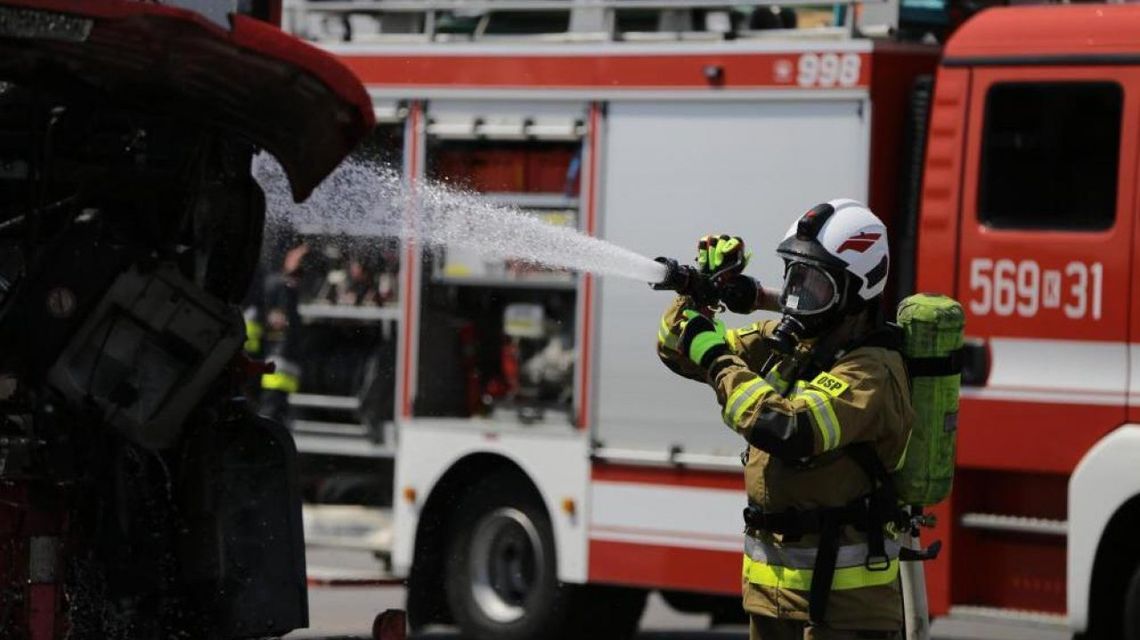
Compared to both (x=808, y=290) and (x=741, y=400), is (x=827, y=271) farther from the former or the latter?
(x=741, y=400)

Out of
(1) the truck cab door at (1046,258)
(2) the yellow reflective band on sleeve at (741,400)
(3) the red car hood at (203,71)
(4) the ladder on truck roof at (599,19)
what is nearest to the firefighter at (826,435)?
(2) the yellow reflective band on sleeve at (741,400)

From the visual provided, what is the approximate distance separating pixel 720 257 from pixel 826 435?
65 centimetres

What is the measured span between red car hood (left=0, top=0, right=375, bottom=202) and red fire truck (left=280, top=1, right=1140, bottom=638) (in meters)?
3.92

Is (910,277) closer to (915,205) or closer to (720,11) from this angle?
(915,205)

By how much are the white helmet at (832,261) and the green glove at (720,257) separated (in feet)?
0.58

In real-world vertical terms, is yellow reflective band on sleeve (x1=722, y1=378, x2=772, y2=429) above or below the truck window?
below

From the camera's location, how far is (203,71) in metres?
5.21

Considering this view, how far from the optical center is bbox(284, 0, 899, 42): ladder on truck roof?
9.55 meters

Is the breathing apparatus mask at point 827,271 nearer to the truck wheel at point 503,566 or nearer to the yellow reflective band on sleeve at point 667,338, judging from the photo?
the yellow reflective band on sleeve at point 667,338

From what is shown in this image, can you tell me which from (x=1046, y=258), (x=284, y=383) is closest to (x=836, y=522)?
(x=1046, y=258)

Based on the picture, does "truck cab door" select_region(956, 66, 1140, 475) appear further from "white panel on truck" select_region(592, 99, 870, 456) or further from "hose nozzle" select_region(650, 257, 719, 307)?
"hose nozzle" select_region(650, 257, 719, 307)

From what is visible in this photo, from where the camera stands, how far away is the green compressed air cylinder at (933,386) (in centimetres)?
593

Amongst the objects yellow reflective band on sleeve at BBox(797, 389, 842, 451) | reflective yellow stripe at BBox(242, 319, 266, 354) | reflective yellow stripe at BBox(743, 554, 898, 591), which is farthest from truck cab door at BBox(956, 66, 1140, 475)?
reflective yellow stripe at BBox(242, 319, 266, 354)

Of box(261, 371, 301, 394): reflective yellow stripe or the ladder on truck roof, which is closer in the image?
the ladder on truck roof
